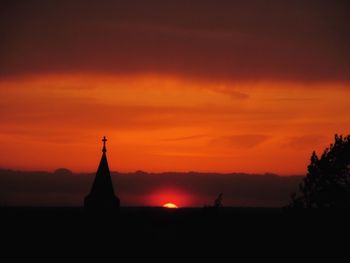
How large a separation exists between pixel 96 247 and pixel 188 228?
6.08m

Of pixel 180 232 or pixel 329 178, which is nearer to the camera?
pixel 180 232

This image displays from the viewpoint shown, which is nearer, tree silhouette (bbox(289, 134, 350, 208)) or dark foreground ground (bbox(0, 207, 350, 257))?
dark foreground ground (bbox(0, 207, 350, 257))

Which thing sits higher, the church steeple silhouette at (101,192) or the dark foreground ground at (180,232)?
the church steeple silhouette at (101,192)

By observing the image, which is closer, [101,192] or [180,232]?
[180,232]

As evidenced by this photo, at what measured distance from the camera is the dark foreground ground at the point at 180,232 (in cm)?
4450

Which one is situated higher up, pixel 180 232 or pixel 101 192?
pixel 101 192

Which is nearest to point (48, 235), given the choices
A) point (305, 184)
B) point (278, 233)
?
point (278, 233)

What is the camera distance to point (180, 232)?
1841 inches

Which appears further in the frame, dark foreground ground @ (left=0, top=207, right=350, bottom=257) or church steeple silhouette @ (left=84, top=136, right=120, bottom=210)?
church steeple silhouette @ (left=84, top=136, right=120, bottom=210)

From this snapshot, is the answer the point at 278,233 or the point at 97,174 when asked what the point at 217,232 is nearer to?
the point at 278,233

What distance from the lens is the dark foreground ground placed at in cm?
4450

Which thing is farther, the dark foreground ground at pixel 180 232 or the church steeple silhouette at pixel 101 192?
the church steeple silhouette at pixel 101 192

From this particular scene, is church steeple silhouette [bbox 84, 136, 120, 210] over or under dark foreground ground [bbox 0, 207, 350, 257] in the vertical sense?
over

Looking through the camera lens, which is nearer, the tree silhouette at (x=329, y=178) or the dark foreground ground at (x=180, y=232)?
the dark foreground ground at (x=180, y=232)
